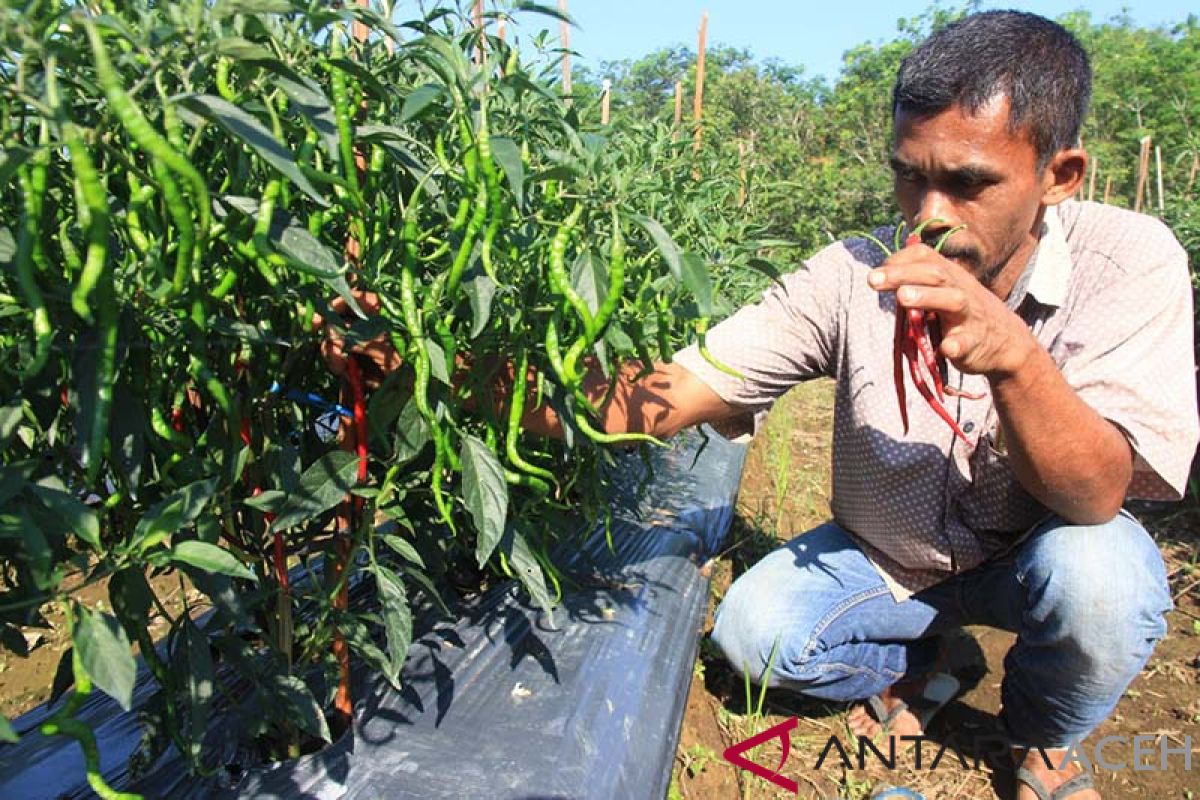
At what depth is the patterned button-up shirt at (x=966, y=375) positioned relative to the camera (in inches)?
63.7

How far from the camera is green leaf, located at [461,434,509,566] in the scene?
104 cm

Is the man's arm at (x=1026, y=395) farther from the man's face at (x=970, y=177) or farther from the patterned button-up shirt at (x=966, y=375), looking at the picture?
the man's face at (x=970, y=177)

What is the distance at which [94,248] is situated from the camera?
2.14 feet

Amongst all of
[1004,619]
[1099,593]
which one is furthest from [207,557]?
[1004,619]

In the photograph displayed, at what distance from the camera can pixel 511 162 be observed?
2.66 feet

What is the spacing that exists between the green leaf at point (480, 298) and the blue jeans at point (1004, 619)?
1.26 meters

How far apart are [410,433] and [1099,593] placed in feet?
4.17

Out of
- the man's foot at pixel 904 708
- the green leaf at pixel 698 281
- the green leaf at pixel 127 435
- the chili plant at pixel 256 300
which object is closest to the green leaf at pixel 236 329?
the chili plant at pixel 256 300

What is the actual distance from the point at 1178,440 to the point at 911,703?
915 millimetres

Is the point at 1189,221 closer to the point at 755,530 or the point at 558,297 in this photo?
the point at 755,530

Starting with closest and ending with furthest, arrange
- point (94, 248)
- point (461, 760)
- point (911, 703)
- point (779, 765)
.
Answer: point (94, 248)
point (461, 760)
point (779, 765)
point (911, 703)

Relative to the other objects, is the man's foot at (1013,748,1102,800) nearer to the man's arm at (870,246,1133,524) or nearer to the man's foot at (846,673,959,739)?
the man's foot at (846,673,959,739)

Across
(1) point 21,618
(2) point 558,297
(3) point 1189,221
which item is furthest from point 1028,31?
(3) point 1189,221

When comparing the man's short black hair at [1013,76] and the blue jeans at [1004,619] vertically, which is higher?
the man's short black hair at [1013,76]
